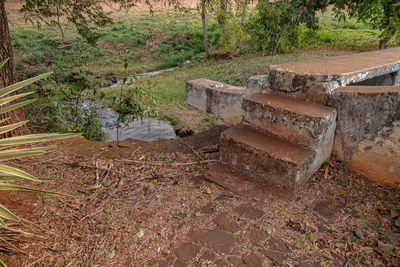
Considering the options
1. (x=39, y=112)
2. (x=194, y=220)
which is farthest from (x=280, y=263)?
(x=39, y=112)

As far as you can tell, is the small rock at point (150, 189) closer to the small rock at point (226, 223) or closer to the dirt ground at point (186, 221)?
the dirt ground at point (186, 221)

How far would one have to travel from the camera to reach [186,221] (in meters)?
1.83

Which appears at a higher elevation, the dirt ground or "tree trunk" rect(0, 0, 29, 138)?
"tree trunk" rect(0, 0, 29, 138)

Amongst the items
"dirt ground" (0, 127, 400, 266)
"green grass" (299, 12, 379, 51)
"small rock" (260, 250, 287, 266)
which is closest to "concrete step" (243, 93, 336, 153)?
"dirt ground" (0, 127, 400, 266)

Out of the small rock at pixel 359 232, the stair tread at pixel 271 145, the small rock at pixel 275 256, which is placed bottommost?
the small rock at pixel 275 256

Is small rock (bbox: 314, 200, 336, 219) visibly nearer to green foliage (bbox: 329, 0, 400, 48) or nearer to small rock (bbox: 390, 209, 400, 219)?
small rock (bbox: 390, 209, 400, 219)

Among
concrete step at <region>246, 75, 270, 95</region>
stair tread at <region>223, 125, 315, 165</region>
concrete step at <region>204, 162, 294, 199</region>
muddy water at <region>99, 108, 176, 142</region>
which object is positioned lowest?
muddy water at <region>99, 108, 176, 142</region>

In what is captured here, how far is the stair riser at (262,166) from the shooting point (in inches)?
78.4

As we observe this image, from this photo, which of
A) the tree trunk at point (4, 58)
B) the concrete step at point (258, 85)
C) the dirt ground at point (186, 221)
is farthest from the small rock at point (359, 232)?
the tree trunk at point (4, 58)

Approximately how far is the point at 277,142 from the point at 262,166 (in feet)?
0.80

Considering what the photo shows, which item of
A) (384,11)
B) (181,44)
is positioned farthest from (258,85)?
(181,44)

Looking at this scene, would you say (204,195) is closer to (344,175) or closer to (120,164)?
(120,164)

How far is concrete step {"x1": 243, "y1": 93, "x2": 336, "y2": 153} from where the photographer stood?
6.66 feet

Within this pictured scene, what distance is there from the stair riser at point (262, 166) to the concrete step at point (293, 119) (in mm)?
190
